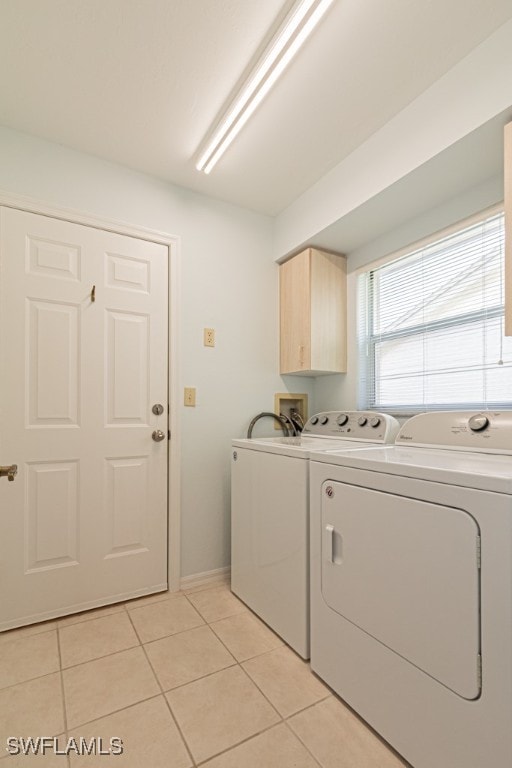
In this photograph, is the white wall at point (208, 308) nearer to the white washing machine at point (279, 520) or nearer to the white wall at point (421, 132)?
the white washing machine at point (279, 520)

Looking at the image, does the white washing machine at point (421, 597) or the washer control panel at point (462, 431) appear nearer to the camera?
the white washing machine at point (421, 597)

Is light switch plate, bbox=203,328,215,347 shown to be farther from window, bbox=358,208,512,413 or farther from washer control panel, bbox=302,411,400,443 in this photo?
window, bbox=358,208,512,413

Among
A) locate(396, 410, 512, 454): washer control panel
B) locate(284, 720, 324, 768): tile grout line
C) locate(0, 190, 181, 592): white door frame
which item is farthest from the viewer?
locate(0, 190, 181, 592): white door frame

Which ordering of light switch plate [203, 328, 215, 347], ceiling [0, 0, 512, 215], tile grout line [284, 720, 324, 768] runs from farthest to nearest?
light switch plate [203, 328, 215, 347] < ceiling [0, 0, 512, 215] < tile grout line [284, 720, 324, 768]

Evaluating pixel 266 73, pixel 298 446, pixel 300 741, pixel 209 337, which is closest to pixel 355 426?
pixel 298 446

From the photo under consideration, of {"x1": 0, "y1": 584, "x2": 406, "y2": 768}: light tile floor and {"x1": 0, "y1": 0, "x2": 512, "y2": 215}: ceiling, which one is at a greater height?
{"x1": 0, "y1": 0, "x2": 512, "y2": 215}: ceiling

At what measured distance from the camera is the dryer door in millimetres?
917

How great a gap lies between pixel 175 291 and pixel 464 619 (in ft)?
6.49

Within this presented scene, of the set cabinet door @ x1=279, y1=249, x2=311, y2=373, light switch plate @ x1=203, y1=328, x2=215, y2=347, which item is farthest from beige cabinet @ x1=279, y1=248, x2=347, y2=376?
light switch plate @ x1=203, y1=328, x2=215, y2=347

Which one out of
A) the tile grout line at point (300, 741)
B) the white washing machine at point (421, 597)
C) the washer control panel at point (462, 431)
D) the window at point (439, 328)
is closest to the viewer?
the white washing machine at point (421, 597)

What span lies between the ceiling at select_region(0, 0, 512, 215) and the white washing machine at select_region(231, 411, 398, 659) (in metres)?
1.49

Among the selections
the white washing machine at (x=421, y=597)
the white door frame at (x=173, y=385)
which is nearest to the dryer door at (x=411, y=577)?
the white washing machine at (x=421, y=597)

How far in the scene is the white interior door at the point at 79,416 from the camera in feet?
5.74

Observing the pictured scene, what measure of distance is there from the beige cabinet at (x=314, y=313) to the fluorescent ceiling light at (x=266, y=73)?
32.6 inches
